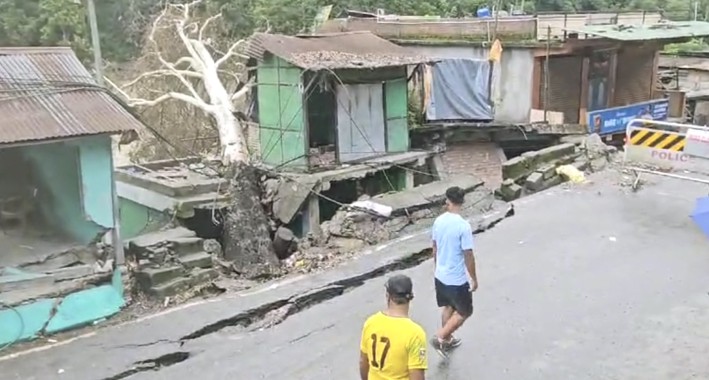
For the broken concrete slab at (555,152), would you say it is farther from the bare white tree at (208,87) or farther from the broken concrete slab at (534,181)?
the bare white tree at (208,87)

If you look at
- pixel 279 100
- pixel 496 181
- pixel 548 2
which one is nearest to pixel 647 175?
pixel 496 181

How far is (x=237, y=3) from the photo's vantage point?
30094 millimetres

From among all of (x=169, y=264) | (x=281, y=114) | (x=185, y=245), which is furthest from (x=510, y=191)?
(x=169, y=264)

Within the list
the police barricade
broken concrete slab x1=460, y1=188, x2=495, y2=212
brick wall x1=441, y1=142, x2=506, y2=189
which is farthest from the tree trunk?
brick wall x1=441, y1=142, x2=506, y2=189

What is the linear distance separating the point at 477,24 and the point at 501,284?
13545 mm

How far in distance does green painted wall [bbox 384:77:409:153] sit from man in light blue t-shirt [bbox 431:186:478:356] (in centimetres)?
1165

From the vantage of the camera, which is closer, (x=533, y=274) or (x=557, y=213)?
(x=533, y=274)

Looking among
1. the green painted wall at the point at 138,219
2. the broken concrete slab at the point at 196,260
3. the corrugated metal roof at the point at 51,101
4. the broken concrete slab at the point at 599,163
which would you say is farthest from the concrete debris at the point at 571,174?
the corrugated metal roof at the point at 51,101

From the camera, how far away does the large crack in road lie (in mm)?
7477

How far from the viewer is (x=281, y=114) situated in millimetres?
17297

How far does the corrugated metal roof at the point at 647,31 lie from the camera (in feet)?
62.6

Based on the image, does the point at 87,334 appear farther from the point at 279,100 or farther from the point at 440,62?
the point at 440,62

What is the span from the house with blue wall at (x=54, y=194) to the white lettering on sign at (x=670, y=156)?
8.60 metres

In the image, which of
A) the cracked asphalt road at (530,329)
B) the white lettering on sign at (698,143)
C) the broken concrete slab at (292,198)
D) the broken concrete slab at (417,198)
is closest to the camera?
the cracked asphalt road at (530,329)
